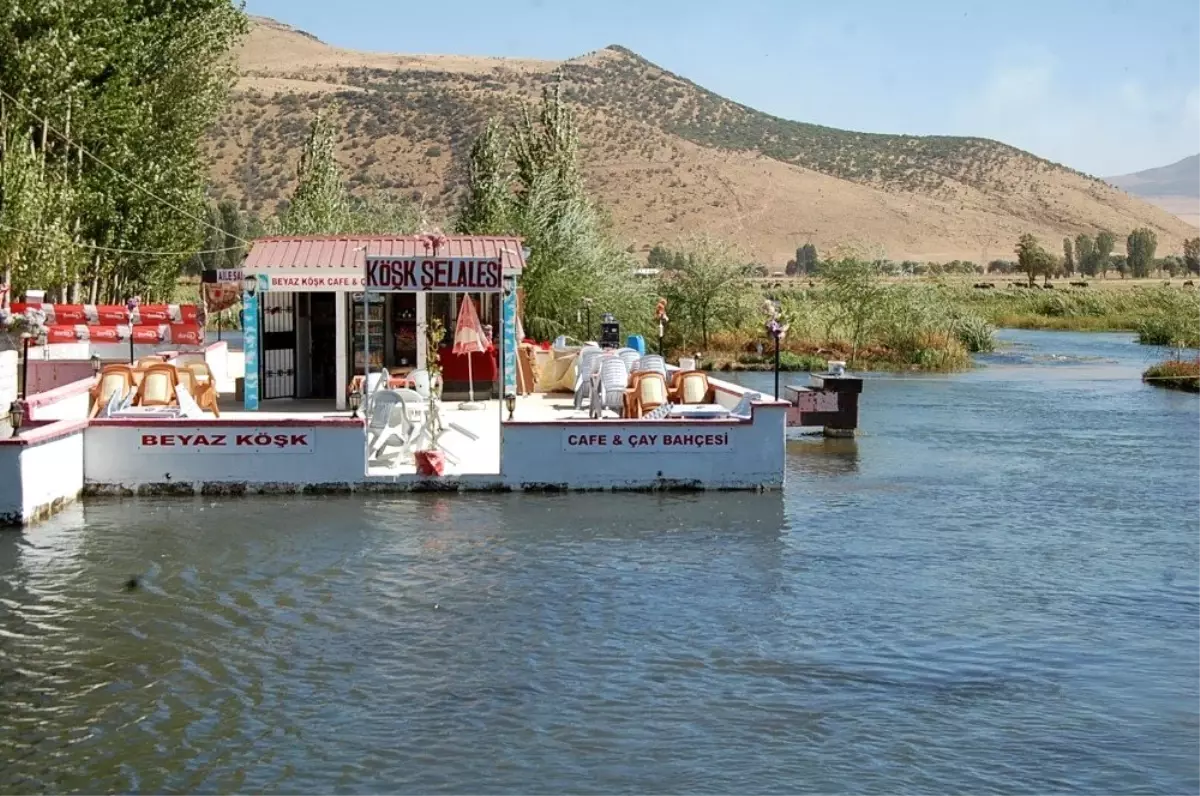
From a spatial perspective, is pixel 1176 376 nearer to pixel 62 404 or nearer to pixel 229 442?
pixel 229 442

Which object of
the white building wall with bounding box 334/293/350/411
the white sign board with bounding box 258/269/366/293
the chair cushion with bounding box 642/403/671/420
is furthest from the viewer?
the white building wall with bounding box 334/293/350/411

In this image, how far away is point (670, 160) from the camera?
127375mm

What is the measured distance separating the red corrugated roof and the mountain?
247 feet

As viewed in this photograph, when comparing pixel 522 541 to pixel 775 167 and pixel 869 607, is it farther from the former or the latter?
pixel 775 167

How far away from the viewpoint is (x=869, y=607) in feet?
49.1

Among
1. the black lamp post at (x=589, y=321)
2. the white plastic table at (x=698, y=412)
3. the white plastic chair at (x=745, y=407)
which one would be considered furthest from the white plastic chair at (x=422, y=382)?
the black lamp post at (x=589, y=321)

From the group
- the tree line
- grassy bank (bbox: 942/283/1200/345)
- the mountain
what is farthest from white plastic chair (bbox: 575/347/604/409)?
the mountain

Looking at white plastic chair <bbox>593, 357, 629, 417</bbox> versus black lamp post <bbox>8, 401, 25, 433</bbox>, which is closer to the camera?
black lamp post <bbox>8, 401, 25, 433</bbox>

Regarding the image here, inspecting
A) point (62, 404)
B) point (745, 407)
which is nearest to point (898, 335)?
point (745, 407)

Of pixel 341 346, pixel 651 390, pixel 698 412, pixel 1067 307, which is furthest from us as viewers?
pixel 1067 307

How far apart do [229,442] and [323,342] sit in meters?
6.66

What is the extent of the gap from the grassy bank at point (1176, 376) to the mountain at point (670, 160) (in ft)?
197

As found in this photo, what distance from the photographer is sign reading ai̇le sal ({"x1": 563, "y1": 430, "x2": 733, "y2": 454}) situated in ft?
67.2

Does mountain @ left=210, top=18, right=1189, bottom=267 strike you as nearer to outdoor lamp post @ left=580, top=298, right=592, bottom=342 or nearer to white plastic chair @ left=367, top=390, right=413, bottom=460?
outdoor lamp post @ left=580, top=298, right=592, bottom=342
